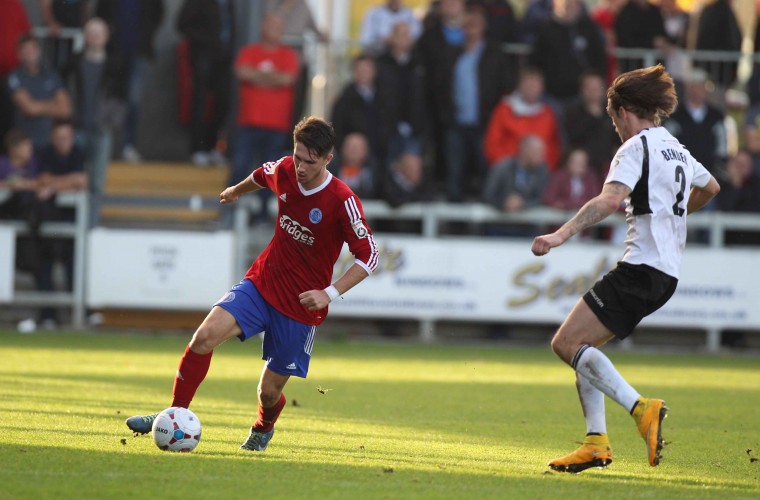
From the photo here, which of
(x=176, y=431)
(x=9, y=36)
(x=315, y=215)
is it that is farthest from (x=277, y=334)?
(x=9, y=36)

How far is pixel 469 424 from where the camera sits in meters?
9.68

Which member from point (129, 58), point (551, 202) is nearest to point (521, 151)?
point (551, 202)

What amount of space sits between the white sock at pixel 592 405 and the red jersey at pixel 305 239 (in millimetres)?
1404

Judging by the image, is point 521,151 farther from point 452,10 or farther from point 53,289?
point 53,289

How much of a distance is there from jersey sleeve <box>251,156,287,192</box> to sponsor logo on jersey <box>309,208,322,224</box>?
362mm

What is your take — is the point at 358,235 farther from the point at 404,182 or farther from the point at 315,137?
the point at 404,182

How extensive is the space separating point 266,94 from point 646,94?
1098cm

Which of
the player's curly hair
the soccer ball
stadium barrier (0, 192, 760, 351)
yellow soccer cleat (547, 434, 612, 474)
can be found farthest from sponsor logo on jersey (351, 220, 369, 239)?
stadium barrier (0, 192, 760, 351)

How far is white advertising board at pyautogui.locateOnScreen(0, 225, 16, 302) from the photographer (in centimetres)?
1686

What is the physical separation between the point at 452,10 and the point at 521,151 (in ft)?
6.89

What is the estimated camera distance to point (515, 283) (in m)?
17.3

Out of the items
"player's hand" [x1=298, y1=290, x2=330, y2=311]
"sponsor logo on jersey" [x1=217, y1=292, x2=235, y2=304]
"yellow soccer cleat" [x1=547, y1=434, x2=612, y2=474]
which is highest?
"player's hand" [x1=298, y1=290, x2=330, y2=311]

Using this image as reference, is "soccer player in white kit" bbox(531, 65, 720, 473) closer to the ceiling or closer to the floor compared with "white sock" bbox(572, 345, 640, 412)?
closer to the ceiling

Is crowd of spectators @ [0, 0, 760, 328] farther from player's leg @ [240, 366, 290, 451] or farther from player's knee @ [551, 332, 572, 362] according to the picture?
player's knee @ [551, 332, 572, 362]
